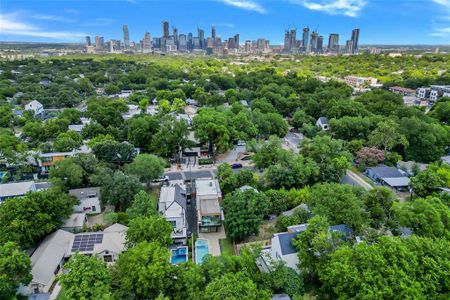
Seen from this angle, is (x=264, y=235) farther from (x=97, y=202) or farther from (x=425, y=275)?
(x=97, y=202)

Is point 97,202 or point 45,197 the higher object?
point 45,197

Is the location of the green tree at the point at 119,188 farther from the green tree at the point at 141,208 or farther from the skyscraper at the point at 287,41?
the skyscraper at the point at 287,41

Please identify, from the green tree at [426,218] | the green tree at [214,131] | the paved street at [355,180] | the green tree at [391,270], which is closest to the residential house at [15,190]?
the green tree at [214,131]

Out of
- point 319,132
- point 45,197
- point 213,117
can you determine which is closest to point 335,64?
point 319,132

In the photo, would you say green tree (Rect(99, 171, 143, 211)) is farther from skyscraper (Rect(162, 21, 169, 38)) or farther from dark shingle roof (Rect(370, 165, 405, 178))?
skyscraper (Rect(162, 21, 169, 38))

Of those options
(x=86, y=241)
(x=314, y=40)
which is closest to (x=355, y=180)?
(x=86, y=241)

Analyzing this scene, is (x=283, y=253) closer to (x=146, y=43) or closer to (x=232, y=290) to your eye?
(x=232, y=290)
